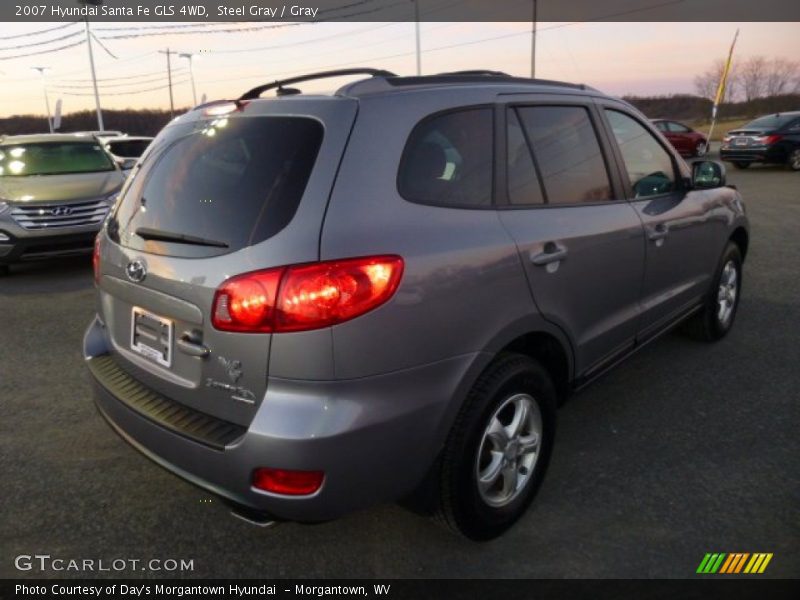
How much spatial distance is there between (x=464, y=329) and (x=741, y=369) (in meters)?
2.87

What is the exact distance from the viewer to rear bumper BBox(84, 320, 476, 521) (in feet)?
6.03

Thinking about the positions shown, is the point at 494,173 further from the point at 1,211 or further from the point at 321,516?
the point at 1,211

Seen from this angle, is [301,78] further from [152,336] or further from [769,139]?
[769,139]

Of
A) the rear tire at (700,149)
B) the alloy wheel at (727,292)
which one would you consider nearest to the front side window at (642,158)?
the alloy wheel at (727,292)

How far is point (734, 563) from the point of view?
2322 millimetres

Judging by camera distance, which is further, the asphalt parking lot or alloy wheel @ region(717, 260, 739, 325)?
alloy wheel @ region(717, 260, 739, 325)

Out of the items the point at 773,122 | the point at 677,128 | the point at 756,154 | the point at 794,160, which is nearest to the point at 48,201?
the point at 756,154

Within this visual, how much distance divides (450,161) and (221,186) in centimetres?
83

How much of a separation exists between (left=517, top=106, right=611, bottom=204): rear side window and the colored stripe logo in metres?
1.55

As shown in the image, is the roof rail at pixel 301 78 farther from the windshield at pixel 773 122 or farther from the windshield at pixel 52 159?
the windshield at pixel 773 122

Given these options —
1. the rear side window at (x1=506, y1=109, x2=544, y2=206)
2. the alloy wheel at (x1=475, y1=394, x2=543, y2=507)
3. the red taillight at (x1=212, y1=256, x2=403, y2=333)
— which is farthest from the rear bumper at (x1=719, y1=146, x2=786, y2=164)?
the red taillight at (x1=212, y1=256, x2=403, y2=333)

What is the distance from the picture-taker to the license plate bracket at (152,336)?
2.19 meters

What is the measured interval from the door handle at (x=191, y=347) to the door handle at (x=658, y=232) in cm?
236

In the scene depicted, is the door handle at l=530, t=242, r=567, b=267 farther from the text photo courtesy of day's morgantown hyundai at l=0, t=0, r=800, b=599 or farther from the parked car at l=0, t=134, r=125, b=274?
the parked car at l=0, t=134, r=125, b=274
